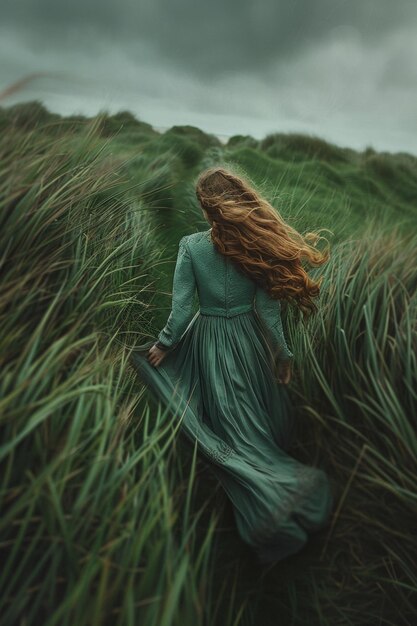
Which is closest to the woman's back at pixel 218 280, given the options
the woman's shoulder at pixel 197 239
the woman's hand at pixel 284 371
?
the woman's shoulder at pixel 197 239

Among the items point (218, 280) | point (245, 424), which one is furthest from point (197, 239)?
point (245, 424)

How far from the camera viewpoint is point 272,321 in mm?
1738

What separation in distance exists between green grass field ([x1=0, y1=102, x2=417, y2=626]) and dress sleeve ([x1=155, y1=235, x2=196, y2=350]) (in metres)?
0.19

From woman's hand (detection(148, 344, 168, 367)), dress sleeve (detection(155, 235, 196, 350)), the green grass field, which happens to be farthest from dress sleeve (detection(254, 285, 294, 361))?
woman's hand (detection(148, 344, 168, 367))

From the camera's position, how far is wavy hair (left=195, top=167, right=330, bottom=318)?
64.9 inches

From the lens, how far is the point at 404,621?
1.45 metres

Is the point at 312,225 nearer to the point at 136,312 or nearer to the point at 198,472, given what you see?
the point at 136,312

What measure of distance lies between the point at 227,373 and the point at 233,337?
0.46ft

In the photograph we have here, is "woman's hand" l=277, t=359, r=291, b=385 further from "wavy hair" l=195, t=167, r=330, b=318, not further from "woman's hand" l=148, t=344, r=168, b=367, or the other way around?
"woman's hand" l=148, t=344, r=168, b=367

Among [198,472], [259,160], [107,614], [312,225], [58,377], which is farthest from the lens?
[259,160]

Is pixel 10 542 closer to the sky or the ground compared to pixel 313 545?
closer to the sky

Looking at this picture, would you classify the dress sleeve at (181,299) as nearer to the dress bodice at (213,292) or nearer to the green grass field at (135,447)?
the dress bodice at (213,292)

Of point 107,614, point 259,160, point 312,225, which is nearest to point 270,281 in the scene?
point 107,614

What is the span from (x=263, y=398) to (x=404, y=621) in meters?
0.82
